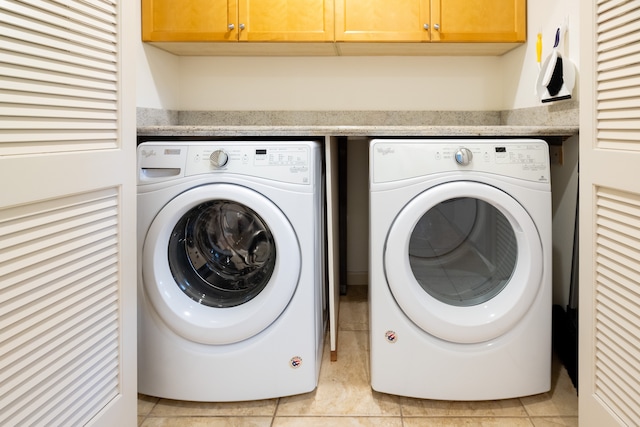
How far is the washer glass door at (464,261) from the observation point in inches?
55.2

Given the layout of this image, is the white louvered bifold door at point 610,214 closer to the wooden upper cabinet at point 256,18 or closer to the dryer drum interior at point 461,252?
the dryer drum interior at point 461,252

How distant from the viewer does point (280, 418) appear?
1.42 metres

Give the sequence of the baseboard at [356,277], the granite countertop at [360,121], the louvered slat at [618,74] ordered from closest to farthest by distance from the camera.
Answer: the louvered slat at [618,74]
the granite countertop at [360,121]
the baseboard at [356,277]

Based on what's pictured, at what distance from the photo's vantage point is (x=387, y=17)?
2.03 m

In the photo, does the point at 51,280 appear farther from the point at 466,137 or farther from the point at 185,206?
the point at 466,137

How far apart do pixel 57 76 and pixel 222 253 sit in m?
0.82

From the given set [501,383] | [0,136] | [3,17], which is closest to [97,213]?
[0,136]

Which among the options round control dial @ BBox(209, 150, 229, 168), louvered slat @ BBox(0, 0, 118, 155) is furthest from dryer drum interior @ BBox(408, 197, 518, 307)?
louvered slat @ BBox(0, 0, 118, 155)

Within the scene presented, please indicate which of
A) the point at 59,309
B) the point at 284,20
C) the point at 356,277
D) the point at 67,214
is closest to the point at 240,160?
the point at 67,214

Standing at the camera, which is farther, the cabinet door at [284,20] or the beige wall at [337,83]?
the beige wall at [337,83]

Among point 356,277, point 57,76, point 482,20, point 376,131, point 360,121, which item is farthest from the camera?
point 356,277

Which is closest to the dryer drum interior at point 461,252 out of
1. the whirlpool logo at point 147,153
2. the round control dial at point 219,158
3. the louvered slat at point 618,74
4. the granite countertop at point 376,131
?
the granite countertop at point 376,131

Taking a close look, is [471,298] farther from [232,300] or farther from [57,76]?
[57,76]

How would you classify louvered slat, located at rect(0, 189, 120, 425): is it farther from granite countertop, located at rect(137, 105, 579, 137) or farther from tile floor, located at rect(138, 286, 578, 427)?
granite countertop, located at rect(137, 105, 579, 137)
